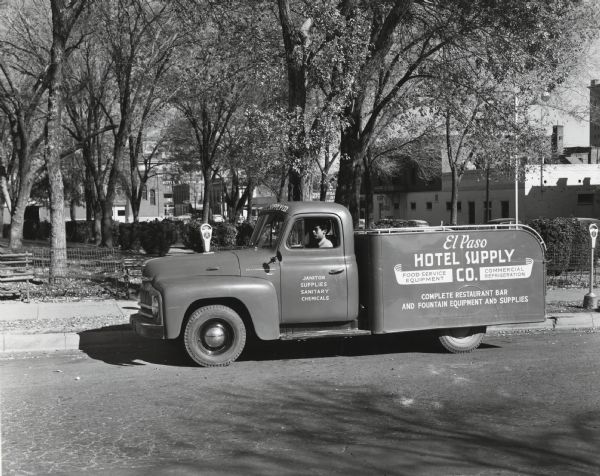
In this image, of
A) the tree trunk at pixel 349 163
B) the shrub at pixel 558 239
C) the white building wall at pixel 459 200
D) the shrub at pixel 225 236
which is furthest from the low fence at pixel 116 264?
the white building wall at pixel 459 200

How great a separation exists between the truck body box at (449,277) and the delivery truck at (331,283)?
1cm

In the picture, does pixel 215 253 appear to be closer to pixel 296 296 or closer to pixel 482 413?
pixel 296 296

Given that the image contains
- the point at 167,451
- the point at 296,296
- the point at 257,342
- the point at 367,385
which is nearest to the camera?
the point at 167,451

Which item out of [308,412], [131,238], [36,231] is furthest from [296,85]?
[36,231]

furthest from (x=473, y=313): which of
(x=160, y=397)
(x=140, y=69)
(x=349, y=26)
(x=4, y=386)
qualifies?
(x=140, y=69)

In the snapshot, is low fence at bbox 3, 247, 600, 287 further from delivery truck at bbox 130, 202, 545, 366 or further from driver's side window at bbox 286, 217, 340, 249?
driver's side window at bbox 286, 217, 340, 249

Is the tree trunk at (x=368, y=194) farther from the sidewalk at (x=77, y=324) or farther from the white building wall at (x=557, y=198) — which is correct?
the sidewalk at (x=77, y=324)

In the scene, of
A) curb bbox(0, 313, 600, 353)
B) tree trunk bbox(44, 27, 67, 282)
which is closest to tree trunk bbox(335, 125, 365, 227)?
curb bbox(0, 313, 600, 353)

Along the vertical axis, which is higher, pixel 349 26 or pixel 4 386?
pixel 349 26

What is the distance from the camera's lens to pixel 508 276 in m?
8.76

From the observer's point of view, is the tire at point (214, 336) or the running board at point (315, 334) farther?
the running board at point (315, 334)

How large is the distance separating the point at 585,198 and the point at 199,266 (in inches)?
1852

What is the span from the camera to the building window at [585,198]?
48.9 m

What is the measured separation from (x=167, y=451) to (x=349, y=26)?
10098mm
